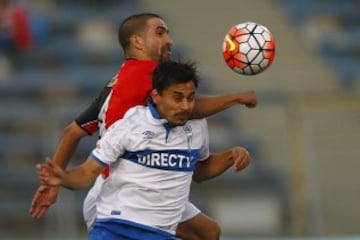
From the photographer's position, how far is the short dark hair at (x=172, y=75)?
6.54m

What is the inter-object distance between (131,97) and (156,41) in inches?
16.4

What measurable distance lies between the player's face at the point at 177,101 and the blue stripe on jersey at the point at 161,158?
0.19m

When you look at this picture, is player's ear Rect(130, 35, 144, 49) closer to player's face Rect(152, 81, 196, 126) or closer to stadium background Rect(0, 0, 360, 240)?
player's face Rect(152, 81, 196, 126)

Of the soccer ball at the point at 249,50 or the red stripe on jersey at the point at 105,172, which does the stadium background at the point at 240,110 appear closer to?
the soccer ball at the point at 249,50

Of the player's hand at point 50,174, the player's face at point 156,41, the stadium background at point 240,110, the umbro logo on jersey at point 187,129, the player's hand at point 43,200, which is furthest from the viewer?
the stadium background at point 240,110

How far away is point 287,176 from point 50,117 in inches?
106

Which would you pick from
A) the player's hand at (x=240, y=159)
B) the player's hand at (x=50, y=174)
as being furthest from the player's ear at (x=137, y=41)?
the player's hand at (x=50, y=174)

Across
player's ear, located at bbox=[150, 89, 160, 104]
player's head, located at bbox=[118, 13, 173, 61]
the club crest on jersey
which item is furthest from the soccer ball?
the club crest on jersey

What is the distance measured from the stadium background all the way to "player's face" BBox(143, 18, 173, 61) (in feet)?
20.2

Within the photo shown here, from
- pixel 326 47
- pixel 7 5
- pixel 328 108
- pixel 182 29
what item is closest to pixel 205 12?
pixel 182 29

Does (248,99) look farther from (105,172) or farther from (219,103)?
(105,172)

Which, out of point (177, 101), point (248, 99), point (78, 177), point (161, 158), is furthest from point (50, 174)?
point (248, 99)

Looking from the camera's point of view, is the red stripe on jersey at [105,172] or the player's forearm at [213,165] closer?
the red stripe on jersey at [105,172]

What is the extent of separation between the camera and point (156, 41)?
6.95 meters
